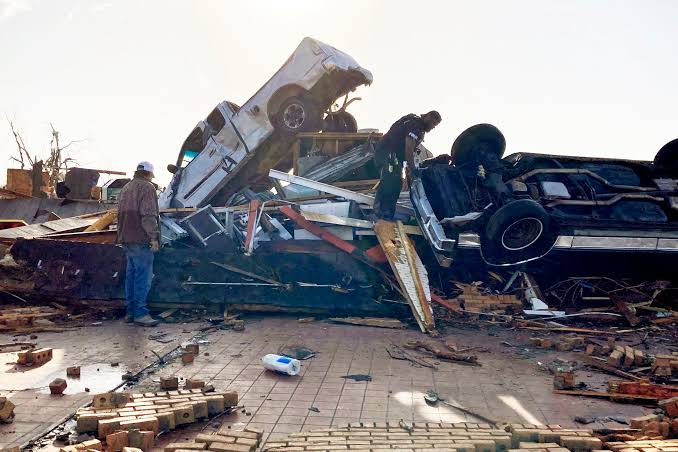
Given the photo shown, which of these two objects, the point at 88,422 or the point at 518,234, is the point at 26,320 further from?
the point at 518,234

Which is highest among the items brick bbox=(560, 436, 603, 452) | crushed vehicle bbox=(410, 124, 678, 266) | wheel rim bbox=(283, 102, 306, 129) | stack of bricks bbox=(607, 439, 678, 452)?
wheel rim bbox=(283, 102, 306, 129)

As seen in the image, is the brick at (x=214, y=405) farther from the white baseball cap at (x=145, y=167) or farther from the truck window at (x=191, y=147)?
the truck window at (x=191, y=147)

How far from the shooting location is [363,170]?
1246cm

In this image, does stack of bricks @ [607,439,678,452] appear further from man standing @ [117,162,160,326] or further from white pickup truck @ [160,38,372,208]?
white pickup truck @ [160,38,372,208]

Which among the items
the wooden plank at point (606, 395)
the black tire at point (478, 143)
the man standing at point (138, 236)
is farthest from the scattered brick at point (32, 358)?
the black tire at point (478, 143)

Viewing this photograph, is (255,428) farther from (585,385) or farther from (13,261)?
(13,261)

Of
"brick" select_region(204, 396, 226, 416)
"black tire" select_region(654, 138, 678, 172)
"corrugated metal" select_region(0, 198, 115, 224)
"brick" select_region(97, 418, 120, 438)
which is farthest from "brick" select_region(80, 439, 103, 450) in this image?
"corrugated metal" select_region(0, 198, 115, 224)

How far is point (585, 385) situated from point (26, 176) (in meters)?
21.9

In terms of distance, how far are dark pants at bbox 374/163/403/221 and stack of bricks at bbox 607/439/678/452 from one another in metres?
5.90

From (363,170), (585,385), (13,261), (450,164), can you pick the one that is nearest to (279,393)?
(585,385)

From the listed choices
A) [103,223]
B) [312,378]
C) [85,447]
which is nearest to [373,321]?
[312,378]

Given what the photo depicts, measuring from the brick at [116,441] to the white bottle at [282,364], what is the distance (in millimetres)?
1887

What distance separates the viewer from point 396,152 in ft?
29.7

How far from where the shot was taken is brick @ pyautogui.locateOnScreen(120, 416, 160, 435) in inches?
141
